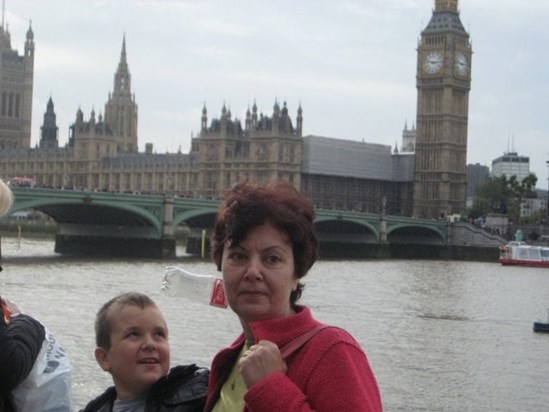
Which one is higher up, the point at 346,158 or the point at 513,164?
the point at 513,164

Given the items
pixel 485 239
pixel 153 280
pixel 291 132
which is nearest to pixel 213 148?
pixel 291 132

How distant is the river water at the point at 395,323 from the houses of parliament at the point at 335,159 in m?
34.6

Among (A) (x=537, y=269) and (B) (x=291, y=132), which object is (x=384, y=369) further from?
(B) (x=291, y=132)

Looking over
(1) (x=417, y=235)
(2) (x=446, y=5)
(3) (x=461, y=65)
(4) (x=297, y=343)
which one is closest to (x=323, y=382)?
(4) (x=297, y=343)

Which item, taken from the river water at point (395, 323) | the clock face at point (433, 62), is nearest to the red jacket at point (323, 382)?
the river water at point (395, 323)

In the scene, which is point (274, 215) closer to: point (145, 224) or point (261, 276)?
point (261, 276)

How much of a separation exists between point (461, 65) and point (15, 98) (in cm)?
4300

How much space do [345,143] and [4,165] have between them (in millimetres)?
30077

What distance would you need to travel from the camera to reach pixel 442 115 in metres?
69.5

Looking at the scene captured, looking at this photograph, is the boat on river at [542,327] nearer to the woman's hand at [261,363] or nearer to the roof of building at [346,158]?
the woman's hand at [261,363]

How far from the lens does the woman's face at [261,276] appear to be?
2219 mm

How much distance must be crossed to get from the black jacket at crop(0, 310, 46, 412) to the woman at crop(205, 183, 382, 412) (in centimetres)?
41

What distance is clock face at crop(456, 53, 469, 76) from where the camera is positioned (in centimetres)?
7025

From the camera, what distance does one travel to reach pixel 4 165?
85.1 m
